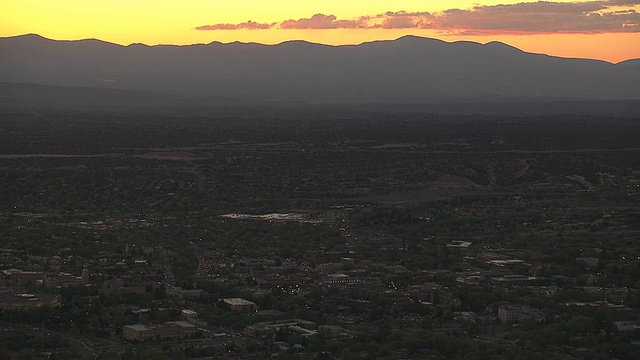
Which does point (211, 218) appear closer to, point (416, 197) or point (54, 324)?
point (416, 197)

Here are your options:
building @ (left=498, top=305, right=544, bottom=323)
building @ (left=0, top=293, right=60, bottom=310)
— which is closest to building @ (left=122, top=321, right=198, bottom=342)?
building @ (left=0, top=293, right=60, bottom=310)

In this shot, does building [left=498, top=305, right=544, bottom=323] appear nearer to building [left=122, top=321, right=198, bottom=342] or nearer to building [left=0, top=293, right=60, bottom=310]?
building [left=122, top=321, right=198, bottom=342]

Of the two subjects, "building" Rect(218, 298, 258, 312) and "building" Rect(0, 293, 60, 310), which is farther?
"building" Rect(218, 298, 258, 312)

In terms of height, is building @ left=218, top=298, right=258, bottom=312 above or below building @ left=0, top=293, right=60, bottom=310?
below

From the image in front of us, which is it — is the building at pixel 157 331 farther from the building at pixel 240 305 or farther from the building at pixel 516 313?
the building at pixel 516 313

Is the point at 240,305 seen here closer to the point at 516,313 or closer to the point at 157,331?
→ the point at 157,331
